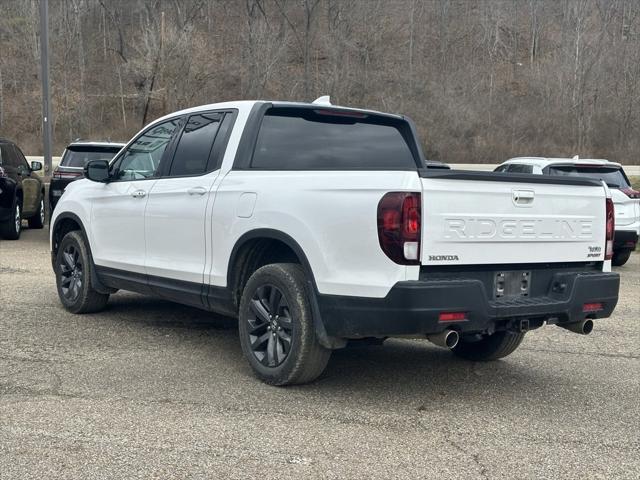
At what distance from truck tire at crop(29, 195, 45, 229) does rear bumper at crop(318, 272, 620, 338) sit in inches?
487

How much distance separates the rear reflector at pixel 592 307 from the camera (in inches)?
193

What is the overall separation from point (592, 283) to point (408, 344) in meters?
1.98

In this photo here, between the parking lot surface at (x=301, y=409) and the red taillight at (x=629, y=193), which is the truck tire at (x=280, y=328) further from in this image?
the red taillight at (x=629, y=193)

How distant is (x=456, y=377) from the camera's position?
550cm

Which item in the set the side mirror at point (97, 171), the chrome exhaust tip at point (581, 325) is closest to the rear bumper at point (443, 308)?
the chrome exhaust tip at point (581, 325)

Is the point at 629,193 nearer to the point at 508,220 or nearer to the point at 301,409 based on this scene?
the point at 508,220

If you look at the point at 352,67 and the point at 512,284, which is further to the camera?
the point at 352,67

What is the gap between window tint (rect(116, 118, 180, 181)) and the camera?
633 centimetres

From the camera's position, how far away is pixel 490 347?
583 centimetres

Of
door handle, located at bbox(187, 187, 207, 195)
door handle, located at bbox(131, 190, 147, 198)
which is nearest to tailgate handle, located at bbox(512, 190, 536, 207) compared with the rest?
door handle, located at bbox(187, 187, 207, 195)

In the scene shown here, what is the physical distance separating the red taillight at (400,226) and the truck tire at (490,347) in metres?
1.64

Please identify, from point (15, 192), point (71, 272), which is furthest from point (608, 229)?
point (15, 192)

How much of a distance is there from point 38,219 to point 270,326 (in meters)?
12.0

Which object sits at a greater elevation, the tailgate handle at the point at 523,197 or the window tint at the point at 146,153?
the window tint at the point at 146,153
